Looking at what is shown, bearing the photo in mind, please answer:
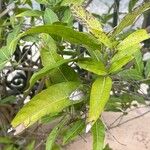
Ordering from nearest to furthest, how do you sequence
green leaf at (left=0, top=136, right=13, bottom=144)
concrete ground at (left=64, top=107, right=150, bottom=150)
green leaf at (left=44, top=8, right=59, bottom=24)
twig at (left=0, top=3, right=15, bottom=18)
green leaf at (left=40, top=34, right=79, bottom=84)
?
green leaf at (left=40, top=34, right=79, bottom=84) → green leaf at (left=44, top=8, right=59, bottom=24) → twig at (left=0, top=3, right=15, bottom=18) → green leaf at (left=0, top=136, right=13, bottom=144) → concrete ground at (left=64, top=107, right=150, bottom=150)

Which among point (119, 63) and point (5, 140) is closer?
point (119, 63)

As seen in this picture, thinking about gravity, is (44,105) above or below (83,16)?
below

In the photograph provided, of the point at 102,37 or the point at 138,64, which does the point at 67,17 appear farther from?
the point at 102,37

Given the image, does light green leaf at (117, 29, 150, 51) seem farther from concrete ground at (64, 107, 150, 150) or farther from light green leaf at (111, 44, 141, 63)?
concrete ground at (64, 107, 150, 150)

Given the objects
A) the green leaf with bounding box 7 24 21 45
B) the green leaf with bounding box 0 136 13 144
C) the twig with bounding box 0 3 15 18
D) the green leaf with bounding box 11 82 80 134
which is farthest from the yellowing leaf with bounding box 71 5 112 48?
the green leaf with bounding box 0 136 13 144

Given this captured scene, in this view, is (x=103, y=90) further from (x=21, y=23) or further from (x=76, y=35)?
(x=21, y=23)

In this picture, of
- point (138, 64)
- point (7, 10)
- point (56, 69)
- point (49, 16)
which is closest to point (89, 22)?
point (56, 69)
